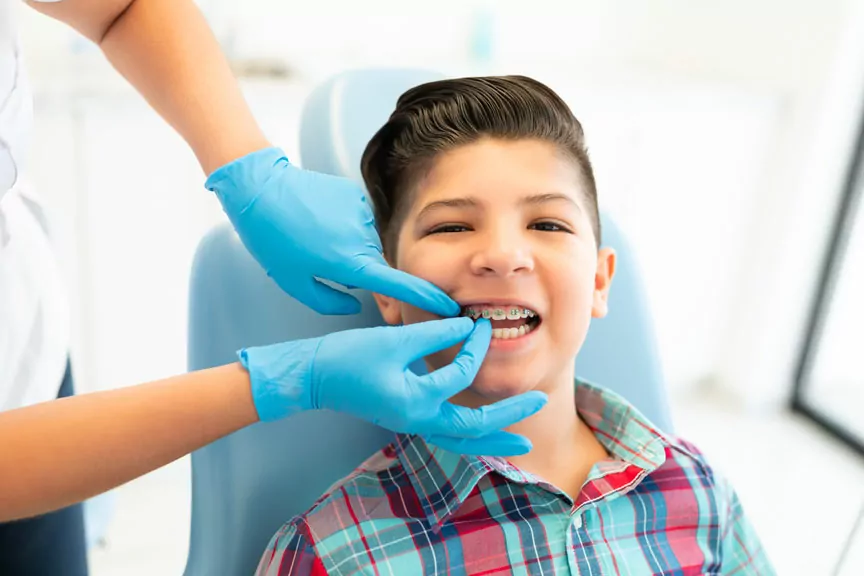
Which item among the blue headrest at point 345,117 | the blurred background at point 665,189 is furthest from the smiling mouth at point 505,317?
the blurred background at point 665,189

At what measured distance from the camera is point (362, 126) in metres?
1.22

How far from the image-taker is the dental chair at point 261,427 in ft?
3.42

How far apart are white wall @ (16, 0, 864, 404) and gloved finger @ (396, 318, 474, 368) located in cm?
131

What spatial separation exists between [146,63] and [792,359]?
2.55 metres

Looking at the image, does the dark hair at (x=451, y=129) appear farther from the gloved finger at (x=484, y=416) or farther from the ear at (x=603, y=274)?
the gloved finger at (x=484, y=416)

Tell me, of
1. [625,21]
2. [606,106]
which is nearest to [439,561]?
[606,106]

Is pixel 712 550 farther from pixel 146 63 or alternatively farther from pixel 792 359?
pixel 792 359

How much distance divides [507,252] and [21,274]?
66cm

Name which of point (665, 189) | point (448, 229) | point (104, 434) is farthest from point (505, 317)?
point (665, 189)

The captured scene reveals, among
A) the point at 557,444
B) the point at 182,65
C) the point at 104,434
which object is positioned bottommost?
the point at 557,444

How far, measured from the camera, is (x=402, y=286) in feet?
3.02

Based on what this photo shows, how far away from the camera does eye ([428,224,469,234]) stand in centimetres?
102

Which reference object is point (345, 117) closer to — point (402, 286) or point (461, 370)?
point (402, 286)

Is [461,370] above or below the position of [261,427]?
above
